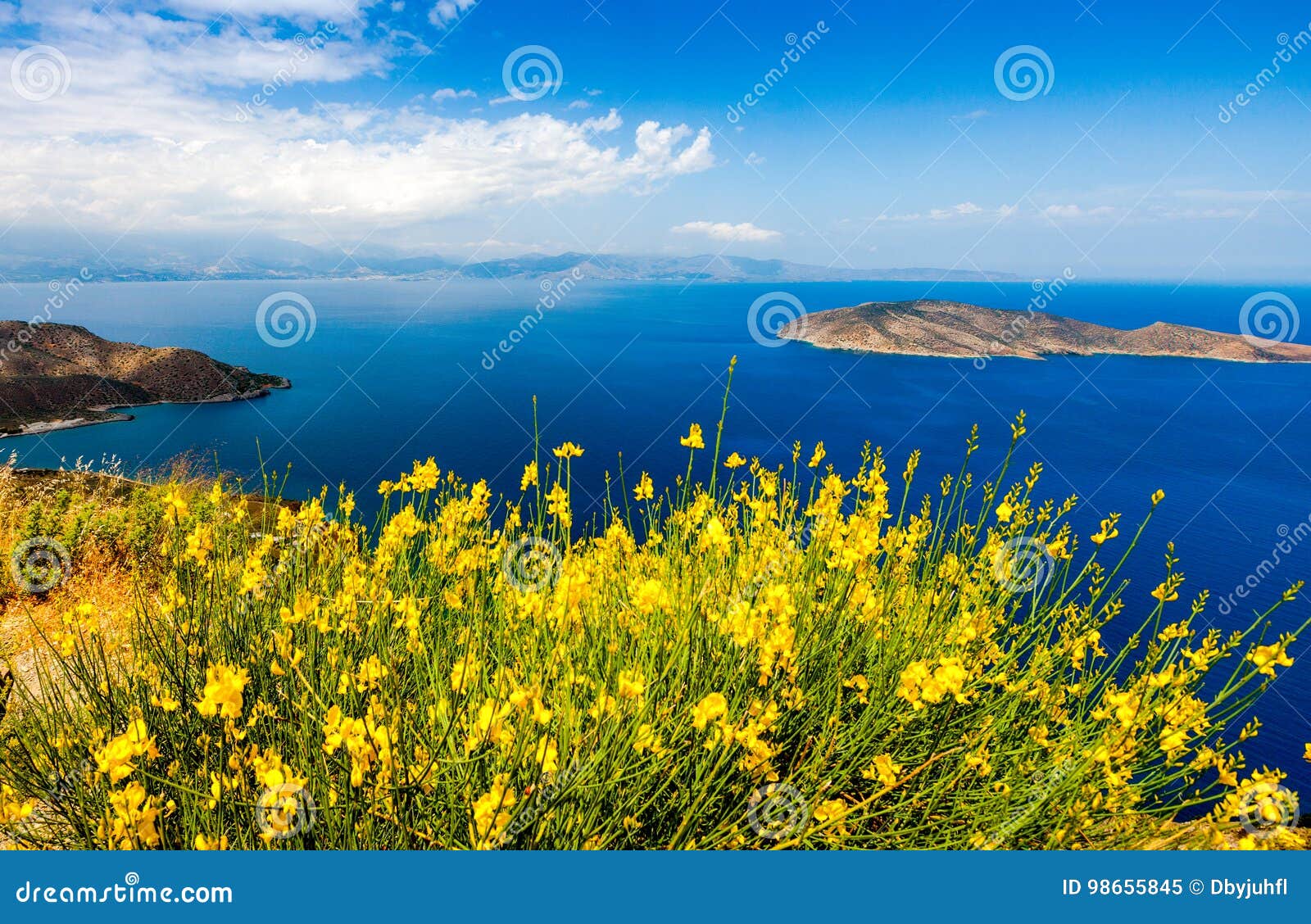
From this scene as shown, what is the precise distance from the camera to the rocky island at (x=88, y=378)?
3712 centimetres

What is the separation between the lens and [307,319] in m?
87.2

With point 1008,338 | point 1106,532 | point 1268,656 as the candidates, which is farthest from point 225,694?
point 1008,338

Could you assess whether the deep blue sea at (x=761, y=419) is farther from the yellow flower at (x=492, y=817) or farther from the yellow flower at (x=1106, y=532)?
the yellow flower at (x=492, y=817)

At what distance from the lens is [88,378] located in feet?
134

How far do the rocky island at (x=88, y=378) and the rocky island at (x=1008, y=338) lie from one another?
225 feet

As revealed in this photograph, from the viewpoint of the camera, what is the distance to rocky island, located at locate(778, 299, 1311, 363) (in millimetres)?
79312

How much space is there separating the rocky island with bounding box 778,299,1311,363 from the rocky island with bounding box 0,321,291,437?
2697 inches

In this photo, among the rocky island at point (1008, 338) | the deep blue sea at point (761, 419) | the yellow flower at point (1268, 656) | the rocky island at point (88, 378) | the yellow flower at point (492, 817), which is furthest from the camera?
the rocky island at point (1008, 338)

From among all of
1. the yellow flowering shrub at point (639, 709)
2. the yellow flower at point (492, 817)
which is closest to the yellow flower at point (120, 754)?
the yellow flowering shrub at point (639, 709)

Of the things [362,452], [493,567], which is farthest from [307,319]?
[493,567]

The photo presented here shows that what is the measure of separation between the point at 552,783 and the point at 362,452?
1441 inches

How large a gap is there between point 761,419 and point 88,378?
47218mm

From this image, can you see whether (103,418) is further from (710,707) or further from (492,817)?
(710,707)

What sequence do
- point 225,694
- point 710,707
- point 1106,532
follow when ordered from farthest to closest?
1. point 1106,532
2. point 710,707
3. point 225,694
